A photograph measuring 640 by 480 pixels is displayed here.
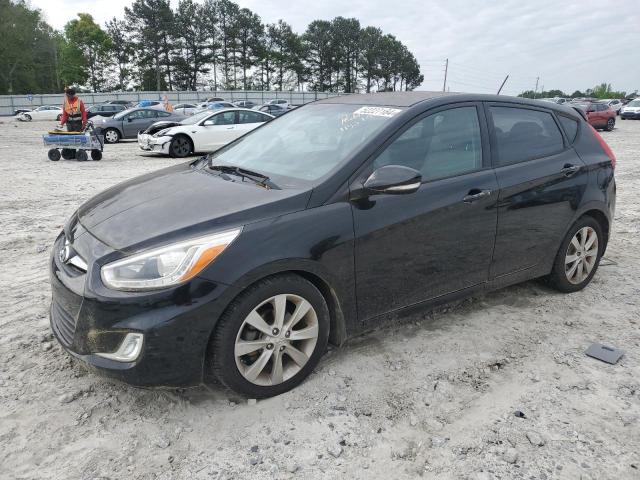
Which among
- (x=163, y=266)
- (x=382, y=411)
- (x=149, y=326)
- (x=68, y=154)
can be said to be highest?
(x=163, y=266)

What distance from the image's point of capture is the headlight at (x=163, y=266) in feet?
7.86

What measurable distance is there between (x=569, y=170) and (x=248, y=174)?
2500 mm

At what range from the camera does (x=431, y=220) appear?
10.3 feet

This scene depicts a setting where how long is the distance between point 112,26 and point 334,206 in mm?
84804

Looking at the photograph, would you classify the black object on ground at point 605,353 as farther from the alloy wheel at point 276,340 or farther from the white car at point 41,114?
the white car at point 41,114

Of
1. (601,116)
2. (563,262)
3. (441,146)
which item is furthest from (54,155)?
(601,116)

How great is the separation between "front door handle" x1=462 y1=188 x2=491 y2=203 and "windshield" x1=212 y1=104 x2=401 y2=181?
72 centimetres

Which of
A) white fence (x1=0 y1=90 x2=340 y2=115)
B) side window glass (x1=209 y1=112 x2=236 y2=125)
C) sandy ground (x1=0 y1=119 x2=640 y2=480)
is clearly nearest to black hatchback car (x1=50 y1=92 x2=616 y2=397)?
sandy ground (x1=0 y1=119 x2=640 y2=480)

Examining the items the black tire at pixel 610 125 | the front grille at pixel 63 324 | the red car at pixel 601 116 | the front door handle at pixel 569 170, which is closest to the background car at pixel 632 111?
the red car at pixel 601 116

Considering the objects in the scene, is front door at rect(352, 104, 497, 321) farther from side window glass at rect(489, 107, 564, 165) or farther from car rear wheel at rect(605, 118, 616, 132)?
car rear wheel at rect(605, 118, 616, 132)

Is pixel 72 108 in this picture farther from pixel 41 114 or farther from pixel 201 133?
pixel 41 114

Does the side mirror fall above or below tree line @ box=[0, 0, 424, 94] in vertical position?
below

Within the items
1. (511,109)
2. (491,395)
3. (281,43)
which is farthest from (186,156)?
(281,43)

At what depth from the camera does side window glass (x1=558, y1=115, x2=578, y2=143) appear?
4.11m
